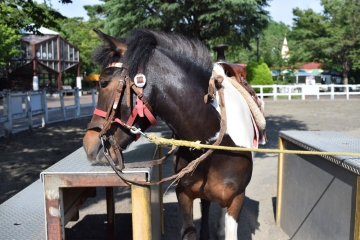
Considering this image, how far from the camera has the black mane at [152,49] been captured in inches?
95.9

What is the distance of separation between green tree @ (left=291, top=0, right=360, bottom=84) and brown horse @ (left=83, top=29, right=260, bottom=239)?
30256 millimetres

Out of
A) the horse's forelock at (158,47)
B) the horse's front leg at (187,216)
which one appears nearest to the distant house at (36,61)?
the horse's front leg at (187,216)

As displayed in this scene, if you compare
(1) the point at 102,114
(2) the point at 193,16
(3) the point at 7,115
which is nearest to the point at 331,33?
(2) the point at 193,16

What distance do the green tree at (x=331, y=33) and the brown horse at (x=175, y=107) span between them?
30256 millimetres

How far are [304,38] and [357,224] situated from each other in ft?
106

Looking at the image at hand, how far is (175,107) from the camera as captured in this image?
Answer: 2.57m

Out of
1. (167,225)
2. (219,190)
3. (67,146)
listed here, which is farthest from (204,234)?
(67,146)

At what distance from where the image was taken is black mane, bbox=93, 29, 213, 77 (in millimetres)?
2436

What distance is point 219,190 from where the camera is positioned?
284 centimetres

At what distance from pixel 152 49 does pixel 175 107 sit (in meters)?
0.43

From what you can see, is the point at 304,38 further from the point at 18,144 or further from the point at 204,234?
the point at 204,234

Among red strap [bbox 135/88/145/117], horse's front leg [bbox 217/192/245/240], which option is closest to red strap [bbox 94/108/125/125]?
red strap [bbox 135/88/145/117]

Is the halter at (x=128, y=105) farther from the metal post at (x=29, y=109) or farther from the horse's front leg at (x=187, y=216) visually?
the metal post at (x=29, y=109)

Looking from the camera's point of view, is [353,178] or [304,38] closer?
[353,178]
